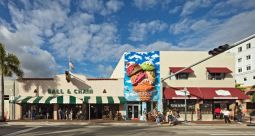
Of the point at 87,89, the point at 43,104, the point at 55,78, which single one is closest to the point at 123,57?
the point at 87,89

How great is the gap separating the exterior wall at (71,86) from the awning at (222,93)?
9434 millimetres

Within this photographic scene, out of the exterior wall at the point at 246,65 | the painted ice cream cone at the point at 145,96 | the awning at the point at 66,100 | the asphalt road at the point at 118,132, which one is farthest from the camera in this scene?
the exterior wall at the point at 246,65

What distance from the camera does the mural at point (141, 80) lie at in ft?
117

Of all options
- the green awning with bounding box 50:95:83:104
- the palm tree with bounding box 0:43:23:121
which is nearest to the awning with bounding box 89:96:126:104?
the green awning with bounding box 50:95:83:104

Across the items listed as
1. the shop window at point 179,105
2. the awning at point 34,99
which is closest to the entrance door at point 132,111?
the shop window at point 179,105

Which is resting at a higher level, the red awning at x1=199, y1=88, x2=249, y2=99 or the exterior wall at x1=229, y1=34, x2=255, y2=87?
the exterior wall at x1=229, y1=34, x2=255, y2=87

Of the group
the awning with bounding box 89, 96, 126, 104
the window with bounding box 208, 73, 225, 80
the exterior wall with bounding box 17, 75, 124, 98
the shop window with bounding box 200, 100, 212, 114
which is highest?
the window with bounding box 208, 73, 225, 80

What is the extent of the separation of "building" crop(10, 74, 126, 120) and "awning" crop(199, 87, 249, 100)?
9.26 m

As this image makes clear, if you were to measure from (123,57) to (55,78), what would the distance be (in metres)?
8.04

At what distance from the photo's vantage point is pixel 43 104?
117 ft

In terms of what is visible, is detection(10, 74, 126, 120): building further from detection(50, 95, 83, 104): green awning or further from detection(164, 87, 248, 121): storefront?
detection(164, 87, 248, 121): storefront

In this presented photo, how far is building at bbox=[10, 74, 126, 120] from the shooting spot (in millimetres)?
35281

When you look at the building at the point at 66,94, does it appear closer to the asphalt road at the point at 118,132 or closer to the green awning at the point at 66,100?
the green awning at the point at 66,100

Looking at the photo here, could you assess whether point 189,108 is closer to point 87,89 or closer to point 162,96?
point 162,96
